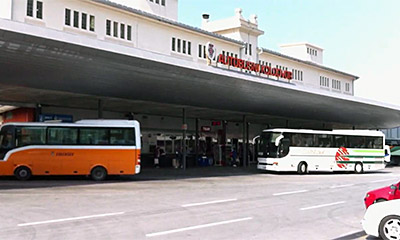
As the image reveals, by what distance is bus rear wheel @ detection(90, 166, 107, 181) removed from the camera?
21.9 metres

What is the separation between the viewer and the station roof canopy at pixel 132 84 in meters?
17.0

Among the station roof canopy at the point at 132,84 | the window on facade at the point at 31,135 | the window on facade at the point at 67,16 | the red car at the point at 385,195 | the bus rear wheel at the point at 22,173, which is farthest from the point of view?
the window on facade at the point at 67,16

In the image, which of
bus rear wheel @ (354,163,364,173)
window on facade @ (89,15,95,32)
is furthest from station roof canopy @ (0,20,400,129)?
window on facade @ (89,15,95,32)

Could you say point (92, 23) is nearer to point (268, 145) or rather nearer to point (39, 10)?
point (39, 10)

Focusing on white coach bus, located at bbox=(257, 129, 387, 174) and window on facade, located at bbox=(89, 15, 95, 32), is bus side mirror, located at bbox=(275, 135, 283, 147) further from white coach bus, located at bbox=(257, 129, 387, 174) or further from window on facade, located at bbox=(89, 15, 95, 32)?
window on facade, located at bbox=(89, 15, 95, 32)

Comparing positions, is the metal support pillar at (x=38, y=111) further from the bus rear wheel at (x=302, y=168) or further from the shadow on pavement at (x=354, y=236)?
the shadow on pavement at (x=354, y=236)

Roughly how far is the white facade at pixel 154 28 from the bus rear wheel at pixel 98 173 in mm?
7799

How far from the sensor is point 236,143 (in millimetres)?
45406

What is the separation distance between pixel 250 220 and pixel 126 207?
378 cm

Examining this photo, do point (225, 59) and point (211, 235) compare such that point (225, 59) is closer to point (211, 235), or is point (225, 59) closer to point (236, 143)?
point (236, 143)

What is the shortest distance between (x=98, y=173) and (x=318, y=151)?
15161 millimetres

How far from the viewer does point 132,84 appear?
23828 millimetres

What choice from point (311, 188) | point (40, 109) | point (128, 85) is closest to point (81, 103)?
point (40, 109)

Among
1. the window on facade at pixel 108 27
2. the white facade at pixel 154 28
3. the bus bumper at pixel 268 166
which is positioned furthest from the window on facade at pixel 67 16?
the bus bumper at pixel 268 166
